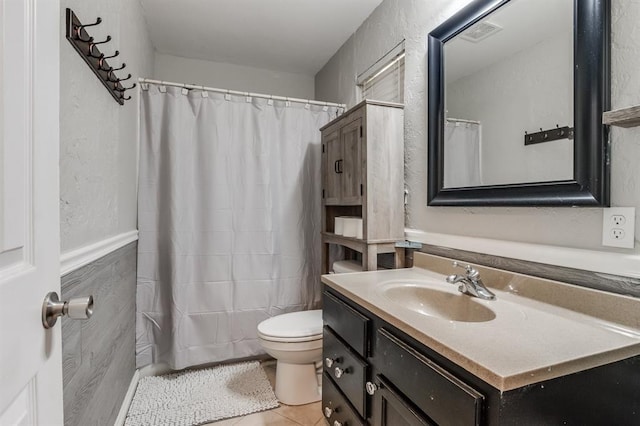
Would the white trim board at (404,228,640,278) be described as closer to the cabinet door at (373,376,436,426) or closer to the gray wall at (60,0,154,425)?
the cabinet door at (373,376,436,426)

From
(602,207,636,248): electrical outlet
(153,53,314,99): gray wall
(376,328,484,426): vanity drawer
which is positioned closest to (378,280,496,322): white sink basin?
(376,328,484,426): vanity drawer

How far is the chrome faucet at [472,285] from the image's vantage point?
110cm

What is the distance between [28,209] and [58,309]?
0.18m

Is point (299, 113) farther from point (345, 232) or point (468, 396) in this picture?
point (468, 396)

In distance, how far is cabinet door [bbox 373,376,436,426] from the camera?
0.80m

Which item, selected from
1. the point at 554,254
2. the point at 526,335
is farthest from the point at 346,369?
the point at 554,254

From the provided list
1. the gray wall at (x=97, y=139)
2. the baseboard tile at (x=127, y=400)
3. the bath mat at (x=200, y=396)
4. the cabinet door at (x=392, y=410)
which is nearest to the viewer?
the cabinet door at (x=392, y=410)

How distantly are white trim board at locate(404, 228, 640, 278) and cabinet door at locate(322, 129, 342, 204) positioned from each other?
73cm

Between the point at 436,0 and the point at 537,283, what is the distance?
1350 mm

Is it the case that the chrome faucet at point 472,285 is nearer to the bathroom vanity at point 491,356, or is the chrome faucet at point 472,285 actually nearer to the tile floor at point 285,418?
the bathroom vanity at point 491,356

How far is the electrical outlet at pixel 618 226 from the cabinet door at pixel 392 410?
71cm

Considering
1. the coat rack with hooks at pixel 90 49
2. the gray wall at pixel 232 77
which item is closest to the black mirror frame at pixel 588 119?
the coat rack with hooks at pixel 90 49

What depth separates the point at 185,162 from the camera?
6.76ft

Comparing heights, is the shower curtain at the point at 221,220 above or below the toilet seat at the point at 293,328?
above
